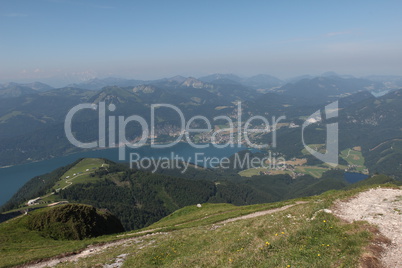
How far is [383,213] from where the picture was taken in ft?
59.9

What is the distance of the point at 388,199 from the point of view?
21406mm

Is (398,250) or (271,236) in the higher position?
(398,250)

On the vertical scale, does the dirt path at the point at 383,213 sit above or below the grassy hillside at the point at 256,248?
above

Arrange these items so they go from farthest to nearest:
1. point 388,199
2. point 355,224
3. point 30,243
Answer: point 30,243
point 388,199
point 355,224

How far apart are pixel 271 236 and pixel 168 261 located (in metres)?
7.57

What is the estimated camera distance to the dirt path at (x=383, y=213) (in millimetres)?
13511

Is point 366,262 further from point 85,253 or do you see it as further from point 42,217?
point 42,217

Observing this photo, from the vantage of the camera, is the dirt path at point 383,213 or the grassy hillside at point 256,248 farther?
the grassy hillside at point 256,248

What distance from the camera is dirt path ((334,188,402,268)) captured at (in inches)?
532

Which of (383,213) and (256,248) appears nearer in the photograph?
(256,248)

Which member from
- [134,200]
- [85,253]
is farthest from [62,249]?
[134,200]

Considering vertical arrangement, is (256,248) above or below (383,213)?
below

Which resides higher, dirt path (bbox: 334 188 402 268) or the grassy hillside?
dirt path (bbox: 334 188 402 268)

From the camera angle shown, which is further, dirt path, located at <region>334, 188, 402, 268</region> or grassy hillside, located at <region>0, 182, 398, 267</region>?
grassy hillside, located at <region>0, 182, 398, 267</region>
